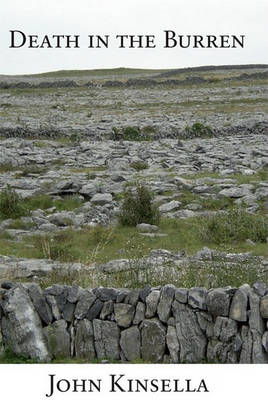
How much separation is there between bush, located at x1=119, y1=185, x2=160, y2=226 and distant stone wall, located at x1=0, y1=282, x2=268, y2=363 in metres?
7.73

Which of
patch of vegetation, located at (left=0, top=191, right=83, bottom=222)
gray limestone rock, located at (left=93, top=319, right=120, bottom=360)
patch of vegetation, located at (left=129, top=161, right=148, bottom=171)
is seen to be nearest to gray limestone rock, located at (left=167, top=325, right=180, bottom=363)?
gray limestone rock, located at (left=93, top=319, right=120, bottom=360)

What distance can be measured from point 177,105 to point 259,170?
29137 mm

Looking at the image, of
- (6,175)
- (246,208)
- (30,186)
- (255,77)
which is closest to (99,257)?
(246,208)

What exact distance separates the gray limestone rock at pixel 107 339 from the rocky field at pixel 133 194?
52.5 inches

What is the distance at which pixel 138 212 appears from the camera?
16609 mm

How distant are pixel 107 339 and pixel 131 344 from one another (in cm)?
36

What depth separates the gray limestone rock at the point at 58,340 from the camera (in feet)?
28.7

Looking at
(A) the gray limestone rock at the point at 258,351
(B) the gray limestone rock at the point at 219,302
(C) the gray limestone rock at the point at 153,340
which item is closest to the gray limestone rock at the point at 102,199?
(C) the gray limestone rock at the point at 153,340

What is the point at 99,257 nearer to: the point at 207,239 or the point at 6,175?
the point at 207,239

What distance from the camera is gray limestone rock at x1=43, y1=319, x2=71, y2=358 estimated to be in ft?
28.7

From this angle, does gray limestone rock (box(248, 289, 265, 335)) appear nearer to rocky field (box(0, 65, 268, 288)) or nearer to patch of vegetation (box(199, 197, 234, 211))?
rocky field (box(0, 65, 268, 288))

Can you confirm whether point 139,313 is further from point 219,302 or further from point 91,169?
point 91,169

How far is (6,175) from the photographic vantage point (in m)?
24.0

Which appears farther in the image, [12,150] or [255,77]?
[255,77]
